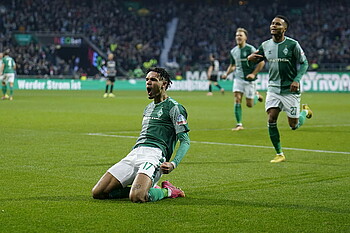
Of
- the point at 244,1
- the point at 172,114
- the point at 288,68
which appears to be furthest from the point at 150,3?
the point at 172,114

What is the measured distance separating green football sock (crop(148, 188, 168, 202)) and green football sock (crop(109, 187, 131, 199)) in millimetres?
364

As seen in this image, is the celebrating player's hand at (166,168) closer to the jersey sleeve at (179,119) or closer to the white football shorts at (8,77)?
the jersey sleeve at (179,119)

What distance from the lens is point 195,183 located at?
355 inches

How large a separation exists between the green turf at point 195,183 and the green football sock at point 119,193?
11 centimetres

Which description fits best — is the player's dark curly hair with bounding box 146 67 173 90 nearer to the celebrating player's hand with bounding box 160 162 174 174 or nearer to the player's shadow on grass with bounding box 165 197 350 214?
the celebrating player's hand with bounding box 160 162 174 174

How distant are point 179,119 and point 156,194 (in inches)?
34.9

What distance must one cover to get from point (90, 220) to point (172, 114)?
192 centimetres

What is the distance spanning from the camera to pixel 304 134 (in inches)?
653

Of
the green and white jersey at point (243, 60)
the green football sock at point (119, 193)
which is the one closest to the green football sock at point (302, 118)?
the green and white jersey at point (243, 60)

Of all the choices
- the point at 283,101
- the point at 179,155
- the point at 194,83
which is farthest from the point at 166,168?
the point at 194,83

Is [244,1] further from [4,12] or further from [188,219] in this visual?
[188,219]

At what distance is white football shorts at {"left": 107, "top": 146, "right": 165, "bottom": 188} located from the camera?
7664mm

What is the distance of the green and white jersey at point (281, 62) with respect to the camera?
1191 cm

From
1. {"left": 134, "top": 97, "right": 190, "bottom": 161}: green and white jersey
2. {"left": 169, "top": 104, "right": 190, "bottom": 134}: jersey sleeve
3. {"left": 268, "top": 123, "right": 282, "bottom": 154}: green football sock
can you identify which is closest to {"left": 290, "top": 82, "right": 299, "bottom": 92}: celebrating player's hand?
{"left": 268, "top": 123, "right": 282, "bottom": 154}: green football sock
